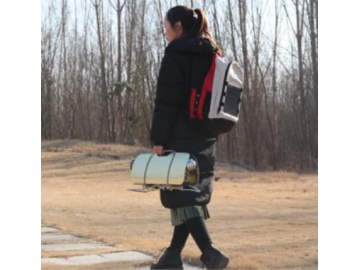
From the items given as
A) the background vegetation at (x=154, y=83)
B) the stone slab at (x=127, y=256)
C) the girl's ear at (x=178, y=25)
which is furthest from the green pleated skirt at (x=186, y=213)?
the background vegetation at (x=154, y=83)

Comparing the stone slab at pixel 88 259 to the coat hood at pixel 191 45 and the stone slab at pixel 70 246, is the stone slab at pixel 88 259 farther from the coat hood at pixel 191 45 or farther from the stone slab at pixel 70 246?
the coat hood at pixel 191 45

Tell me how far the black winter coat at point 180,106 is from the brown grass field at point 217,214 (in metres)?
0.99

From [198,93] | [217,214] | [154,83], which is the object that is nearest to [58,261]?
[198,93]

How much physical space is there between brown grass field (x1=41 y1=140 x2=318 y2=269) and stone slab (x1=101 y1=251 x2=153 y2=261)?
0.38 ft

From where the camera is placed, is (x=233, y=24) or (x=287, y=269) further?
(x=233, y=24)

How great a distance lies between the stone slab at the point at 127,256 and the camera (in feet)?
13.0

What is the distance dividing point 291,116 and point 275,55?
83.7 inches

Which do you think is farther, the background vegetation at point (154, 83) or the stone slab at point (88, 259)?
the background vegetation at point (154, 83)

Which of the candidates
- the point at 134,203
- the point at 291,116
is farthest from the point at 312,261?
the point at 291,116

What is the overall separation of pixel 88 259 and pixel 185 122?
1.45 m

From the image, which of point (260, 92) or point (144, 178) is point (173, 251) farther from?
point (260, 92)

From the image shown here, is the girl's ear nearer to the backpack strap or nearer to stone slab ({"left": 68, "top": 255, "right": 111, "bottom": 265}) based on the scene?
the backpack strap

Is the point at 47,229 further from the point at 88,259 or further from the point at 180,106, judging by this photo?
the point at 180,106

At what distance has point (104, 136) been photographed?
845 inches
